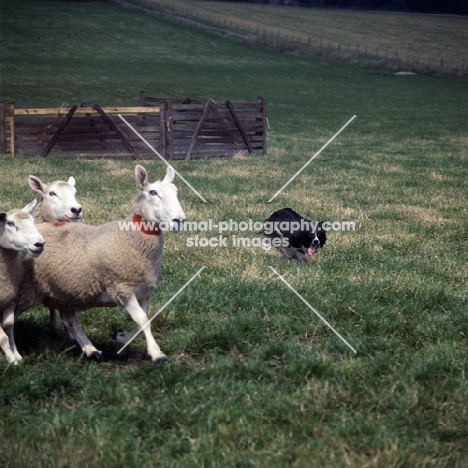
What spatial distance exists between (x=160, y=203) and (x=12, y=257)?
1.16m

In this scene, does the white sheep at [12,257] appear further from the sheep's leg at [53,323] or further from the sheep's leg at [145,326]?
the sheep's leg at [145,326]

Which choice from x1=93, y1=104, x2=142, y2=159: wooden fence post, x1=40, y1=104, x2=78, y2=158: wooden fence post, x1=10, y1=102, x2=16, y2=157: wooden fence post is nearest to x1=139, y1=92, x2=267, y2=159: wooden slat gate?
x1=93, y1=104, x2=142, y2=159: wooden fence post

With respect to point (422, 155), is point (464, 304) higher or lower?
higher

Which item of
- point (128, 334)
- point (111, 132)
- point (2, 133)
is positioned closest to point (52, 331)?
point (128, 334)

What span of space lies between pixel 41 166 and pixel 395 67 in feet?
152

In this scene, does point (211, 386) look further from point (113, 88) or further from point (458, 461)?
point (113, 88)

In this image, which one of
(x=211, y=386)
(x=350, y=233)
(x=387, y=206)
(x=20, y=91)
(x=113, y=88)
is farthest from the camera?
(x=113, y=88)

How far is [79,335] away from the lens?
555 centimetres

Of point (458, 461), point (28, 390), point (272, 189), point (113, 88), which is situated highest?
point (458, 461)

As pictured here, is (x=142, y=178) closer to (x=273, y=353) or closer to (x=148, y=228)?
(x=148, y=228)

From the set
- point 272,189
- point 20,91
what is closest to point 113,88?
point 20,91

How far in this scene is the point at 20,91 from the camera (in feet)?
131

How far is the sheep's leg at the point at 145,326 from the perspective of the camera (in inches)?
206

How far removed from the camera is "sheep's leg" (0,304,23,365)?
5281mm
